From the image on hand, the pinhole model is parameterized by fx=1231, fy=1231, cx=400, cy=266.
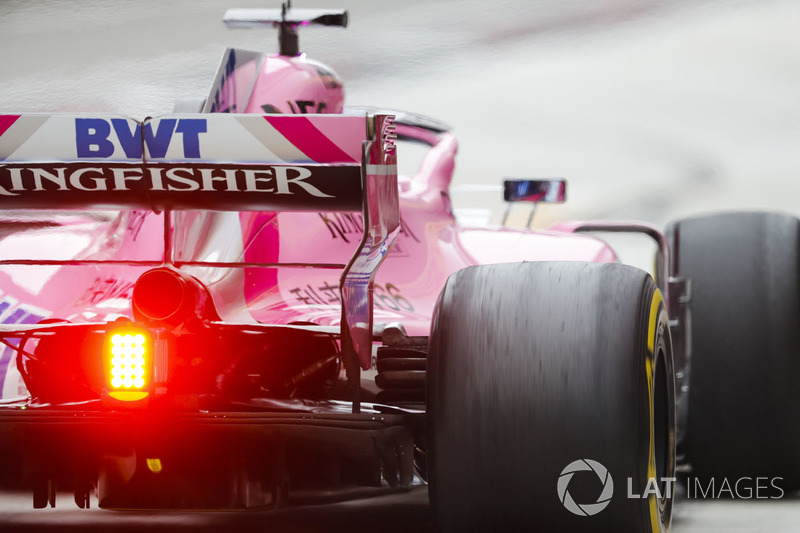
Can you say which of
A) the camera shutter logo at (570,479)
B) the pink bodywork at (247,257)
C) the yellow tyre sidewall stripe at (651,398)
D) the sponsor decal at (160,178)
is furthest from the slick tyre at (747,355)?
the sponsor decal at (160,178)

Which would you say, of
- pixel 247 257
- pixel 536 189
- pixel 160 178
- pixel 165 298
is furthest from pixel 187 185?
pixel 536 189

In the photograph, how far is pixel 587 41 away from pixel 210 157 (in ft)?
52.6

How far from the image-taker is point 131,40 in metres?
17.4

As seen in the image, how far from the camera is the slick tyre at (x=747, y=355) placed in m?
3.80

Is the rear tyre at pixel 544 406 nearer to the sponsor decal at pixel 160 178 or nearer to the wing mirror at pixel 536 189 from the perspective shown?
the sponsor decal at pixel 160 178

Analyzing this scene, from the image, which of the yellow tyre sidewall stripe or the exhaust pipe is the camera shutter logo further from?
the exhaust pipe

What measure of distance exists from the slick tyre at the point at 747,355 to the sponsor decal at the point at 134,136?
217 cm

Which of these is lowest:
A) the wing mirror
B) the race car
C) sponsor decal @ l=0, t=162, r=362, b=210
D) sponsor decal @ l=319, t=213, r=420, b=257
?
the race car

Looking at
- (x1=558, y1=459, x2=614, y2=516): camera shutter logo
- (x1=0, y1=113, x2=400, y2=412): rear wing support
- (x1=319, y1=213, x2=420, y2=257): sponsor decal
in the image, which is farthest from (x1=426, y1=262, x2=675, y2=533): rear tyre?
(x1=319, y1=213, x2=420, y2=257): sponsor decal

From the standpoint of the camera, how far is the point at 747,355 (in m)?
3.84

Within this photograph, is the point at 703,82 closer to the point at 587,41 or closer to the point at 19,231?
the point at 587,41

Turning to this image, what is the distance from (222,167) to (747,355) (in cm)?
216

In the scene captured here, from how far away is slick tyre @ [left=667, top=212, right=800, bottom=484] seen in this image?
3.80 meters

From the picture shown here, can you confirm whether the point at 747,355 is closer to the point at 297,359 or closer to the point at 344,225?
the point at 344,225
